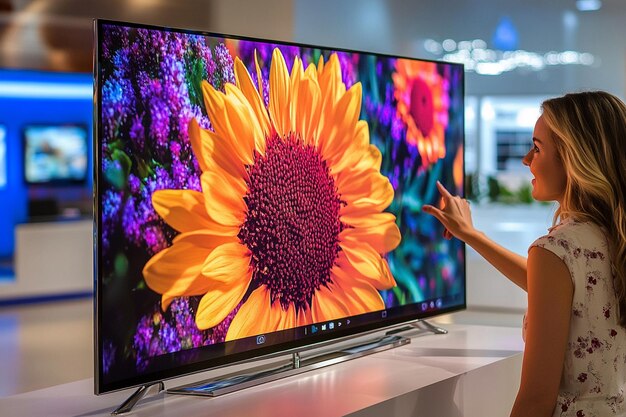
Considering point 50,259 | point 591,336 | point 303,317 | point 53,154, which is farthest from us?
point 53,154

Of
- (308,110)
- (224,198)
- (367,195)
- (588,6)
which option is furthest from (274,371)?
(588,6)

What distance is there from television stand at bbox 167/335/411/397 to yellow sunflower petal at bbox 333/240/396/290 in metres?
0.22

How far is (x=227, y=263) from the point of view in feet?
7.82

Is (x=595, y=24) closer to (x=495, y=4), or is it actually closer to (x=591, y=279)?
(x=495, y=4)

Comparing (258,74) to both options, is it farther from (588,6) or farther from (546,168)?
(588,6)

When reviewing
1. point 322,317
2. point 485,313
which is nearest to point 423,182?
point 322,317

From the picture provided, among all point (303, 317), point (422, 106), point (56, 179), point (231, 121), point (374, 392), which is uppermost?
point (422, 106)

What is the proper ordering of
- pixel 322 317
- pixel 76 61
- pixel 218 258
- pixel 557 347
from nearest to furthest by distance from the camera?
1. pixel 557 347
2. pixel 218 258
3. pixel 322 317
4. pixel 76 61

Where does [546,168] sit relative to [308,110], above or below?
below

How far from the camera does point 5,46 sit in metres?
8.83

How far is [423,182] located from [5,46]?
6.97 metres

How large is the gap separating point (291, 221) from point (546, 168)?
0.82 metres

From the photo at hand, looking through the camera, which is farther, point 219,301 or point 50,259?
point 50,259

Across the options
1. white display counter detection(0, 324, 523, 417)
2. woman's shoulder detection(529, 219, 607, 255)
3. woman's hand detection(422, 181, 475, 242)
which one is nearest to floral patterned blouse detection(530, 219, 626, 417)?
woman's shoulder detection(529, 219, 607, 255)
